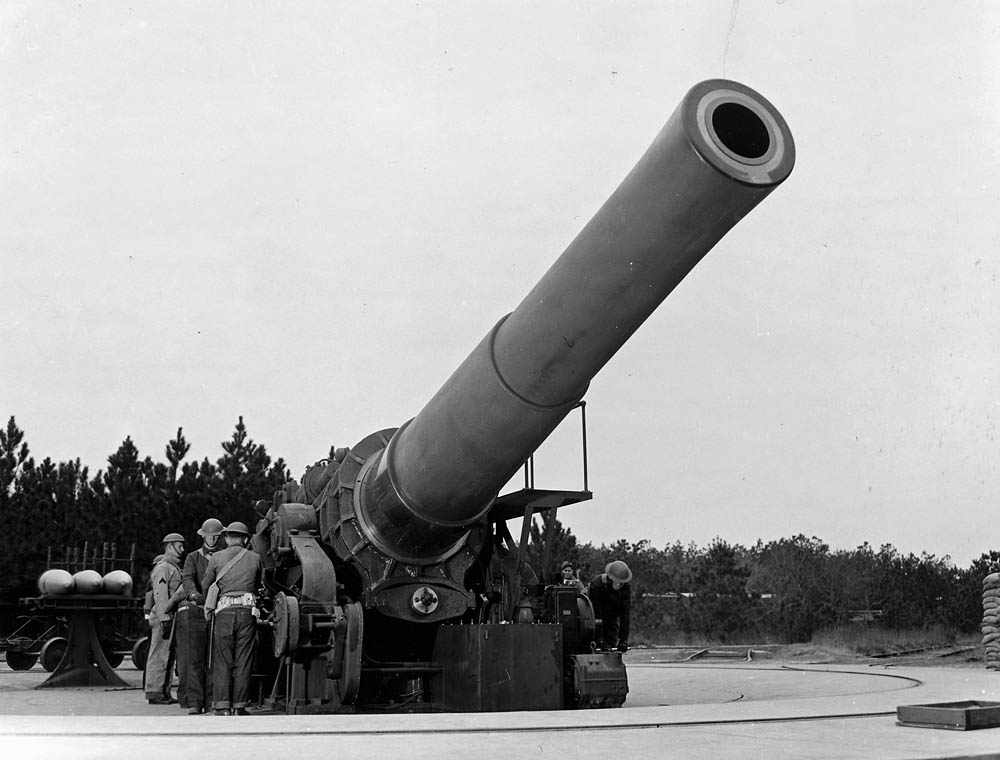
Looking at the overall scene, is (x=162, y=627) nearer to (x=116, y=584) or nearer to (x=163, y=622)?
(x=163, y=622)

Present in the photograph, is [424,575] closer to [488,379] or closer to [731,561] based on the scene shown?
[488,379]

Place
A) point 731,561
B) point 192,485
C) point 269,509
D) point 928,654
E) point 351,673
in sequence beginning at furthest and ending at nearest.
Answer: point 731,561 < point 192,485 < point 928,654 < point 269,509 < point 351,673

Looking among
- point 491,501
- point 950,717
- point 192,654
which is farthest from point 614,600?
point 950,717

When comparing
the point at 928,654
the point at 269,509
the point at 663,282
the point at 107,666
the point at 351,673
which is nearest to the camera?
the point at 663,282

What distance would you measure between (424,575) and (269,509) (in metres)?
2.16

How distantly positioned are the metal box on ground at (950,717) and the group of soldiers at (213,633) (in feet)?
16.4

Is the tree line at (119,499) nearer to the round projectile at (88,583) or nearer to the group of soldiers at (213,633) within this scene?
the round projectile at (88,583)

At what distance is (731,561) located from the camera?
31609 mm

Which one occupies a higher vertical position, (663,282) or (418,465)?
(663,282)

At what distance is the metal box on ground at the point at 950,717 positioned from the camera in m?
6.33

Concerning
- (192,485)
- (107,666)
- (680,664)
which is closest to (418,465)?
(107,666)

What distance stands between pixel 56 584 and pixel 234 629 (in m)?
5.49

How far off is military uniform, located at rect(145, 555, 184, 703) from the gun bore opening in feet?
24.2

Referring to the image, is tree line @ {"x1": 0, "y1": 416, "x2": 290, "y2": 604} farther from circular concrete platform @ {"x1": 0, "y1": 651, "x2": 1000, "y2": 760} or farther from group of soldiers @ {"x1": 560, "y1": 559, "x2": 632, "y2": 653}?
circular concrete platform @ {"x1": 0, "y1": 651, "x2": 1000, "y2": 760}
